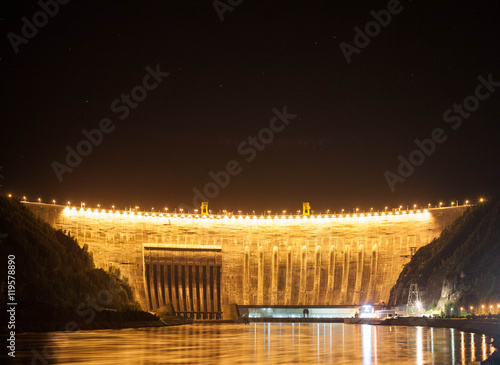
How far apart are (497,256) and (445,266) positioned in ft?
39.5

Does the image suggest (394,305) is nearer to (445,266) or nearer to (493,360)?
(445,266)

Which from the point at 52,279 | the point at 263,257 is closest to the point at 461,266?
the point at 263,257

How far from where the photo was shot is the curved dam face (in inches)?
3177

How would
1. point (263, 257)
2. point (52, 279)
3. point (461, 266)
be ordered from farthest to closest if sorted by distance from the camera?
point (263, 257) → point (461, 266) → point (52, 279)

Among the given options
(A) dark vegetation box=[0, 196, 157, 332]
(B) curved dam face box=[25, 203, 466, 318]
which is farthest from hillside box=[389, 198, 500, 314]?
(A) dark vegetation box=[0, 196, 157, 332]

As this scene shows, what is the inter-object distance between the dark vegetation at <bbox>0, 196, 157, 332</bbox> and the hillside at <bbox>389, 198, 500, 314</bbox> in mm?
29078

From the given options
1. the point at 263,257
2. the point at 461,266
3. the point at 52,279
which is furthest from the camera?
the point at 263,257

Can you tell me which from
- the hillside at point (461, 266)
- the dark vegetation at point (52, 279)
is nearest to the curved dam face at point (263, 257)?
the hillside at point (461, 266)

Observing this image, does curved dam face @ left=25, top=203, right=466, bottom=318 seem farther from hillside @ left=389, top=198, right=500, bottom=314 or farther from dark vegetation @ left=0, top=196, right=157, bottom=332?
dark vegetation @ left=0, top=196, right=157, bottom=332

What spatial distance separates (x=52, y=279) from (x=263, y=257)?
35.6 metres

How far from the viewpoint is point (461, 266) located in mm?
63250

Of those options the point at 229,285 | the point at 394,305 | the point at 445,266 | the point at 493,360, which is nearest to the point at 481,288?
the point at 445,266

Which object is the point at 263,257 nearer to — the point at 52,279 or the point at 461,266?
the point at 461,266

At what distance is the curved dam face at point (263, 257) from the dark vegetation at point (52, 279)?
1112cm
